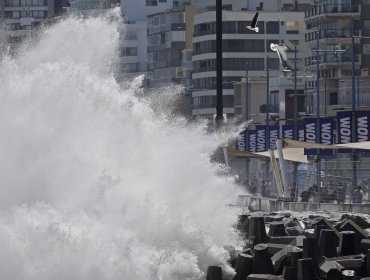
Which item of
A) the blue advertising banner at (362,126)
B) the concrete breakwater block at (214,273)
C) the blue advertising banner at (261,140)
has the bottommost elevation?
the blue advertising banner at (261,140)

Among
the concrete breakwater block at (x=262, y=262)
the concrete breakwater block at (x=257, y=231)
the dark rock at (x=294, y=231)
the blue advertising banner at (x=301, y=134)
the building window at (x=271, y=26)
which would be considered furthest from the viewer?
the building window at (x=271, y=26)

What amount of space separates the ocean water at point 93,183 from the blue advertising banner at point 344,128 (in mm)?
19435

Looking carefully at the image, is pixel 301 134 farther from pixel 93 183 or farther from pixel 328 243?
pixel 328 243

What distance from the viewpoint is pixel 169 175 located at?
3500cm

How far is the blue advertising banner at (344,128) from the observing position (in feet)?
194

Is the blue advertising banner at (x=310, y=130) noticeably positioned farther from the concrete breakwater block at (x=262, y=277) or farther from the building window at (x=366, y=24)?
the concrete breakwater block at (x=262, y=277)

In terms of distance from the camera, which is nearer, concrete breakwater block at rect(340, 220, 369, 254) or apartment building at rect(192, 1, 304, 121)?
concrete breakwater block at rect(340, 220, 369, 254)

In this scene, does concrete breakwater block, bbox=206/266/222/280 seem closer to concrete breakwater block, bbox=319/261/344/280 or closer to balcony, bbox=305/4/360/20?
concrete breakwater block, bbox=319/261/344/280

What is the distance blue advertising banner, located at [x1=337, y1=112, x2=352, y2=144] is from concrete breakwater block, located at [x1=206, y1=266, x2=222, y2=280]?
31935mm

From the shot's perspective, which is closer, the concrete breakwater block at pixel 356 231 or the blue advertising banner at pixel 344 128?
the concrete breakwater block at pixel 356 231

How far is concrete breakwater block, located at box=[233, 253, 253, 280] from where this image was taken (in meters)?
27.6

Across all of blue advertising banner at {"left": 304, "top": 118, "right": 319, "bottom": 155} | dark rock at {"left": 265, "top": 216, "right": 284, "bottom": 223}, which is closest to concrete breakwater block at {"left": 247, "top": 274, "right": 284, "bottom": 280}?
dark rock at {"left": 265, "top": 216, "right": 284, "bottom": 223}

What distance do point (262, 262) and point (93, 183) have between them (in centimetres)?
431

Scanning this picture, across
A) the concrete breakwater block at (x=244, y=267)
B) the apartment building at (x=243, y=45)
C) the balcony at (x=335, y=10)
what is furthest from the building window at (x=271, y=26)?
the concrete breakwater block at (x=244, y=267)
